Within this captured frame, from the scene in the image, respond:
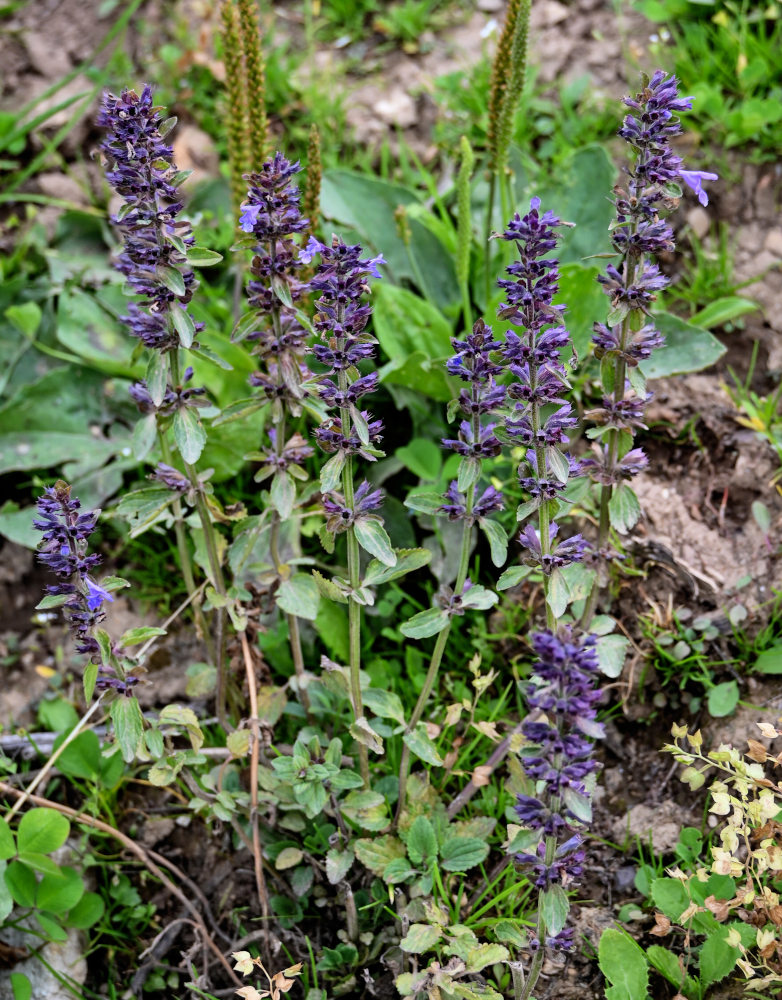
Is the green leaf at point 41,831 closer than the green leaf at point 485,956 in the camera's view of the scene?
No

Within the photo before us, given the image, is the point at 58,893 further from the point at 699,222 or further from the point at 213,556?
the point at 699,222

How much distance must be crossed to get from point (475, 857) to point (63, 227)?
10.8ft

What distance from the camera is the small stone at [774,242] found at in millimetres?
3996

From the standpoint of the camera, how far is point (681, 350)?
3.48 m

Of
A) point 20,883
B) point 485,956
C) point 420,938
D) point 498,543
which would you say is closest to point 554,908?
point 485,956

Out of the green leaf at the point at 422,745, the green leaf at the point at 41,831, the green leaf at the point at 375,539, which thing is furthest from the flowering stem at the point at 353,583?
the green leaf at the point at 41,831

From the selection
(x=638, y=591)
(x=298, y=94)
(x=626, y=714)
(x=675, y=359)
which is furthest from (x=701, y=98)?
(x=626, y=714)

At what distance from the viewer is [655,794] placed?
9.68ft

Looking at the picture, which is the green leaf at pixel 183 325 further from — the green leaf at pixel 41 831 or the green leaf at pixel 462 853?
the green leaf at pixel 462 853

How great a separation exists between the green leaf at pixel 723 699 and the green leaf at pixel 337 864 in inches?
44.4

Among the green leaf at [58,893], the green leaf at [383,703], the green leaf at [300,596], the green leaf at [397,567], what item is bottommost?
the green leaf at [58,893]

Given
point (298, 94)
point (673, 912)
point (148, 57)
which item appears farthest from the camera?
point (148, 57)

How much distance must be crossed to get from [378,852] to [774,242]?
2873 mm

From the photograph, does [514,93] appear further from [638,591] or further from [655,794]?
[655,794]
